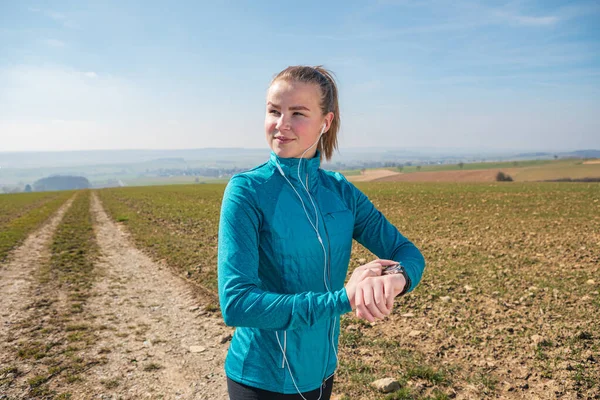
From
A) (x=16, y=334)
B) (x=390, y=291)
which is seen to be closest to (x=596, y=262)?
(x=390, y=291)

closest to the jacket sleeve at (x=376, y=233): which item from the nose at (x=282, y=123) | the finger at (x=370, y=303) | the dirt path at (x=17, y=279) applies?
A: the nose at (x=282, y=123)

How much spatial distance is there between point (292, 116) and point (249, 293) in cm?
76

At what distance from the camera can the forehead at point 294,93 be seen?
1.66 meters

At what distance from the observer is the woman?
1380mm

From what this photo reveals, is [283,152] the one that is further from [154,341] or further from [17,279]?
[17,279]

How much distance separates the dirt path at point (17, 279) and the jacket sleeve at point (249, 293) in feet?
20.0

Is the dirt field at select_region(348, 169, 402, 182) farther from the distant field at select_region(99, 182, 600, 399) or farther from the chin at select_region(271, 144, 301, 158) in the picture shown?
the chin at select_region(271, 144, 301, 158)

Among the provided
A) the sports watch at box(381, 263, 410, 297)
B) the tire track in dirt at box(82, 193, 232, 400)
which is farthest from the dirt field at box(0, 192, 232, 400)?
the sports watch at box(381, 263, 410, 297)

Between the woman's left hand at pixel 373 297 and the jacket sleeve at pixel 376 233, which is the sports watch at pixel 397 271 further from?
the jacket sleeve at pixel 376 233

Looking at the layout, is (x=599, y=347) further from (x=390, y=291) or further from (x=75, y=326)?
(x=75, y=326)

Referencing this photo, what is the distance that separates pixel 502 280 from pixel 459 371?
438 cm

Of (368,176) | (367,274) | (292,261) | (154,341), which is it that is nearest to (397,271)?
(367,274)

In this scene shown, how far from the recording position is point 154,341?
6391 mm

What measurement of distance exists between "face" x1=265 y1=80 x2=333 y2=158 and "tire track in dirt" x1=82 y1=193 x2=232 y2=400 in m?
4.18
